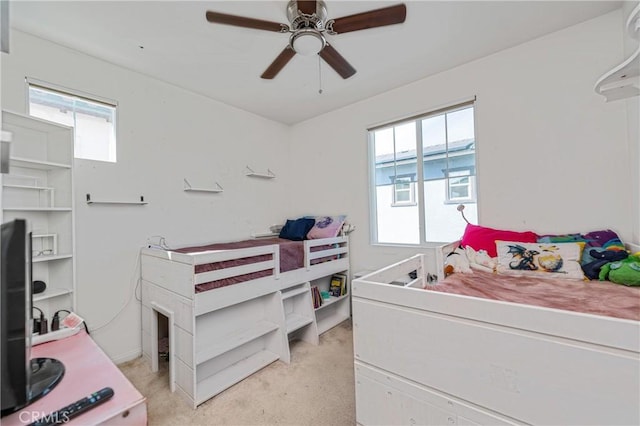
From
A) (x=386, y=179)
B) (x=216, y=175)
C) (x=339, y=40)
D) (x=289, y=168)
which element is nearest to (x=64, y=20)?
(x=216, y=175)

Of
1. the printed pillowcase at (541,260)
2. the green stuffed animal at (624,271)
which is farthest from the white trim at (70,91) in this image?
the green stuffed animal at (624,271)

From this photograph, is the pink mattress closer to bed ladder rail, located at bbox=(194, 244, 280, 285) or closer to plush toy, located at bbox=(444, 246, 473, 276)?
bed ladder rail, located at bbox=(194, 244, 280, 285)

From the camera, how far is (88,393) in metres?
0.90

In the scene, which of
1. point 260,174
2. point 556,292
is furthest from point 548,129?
point 260,174

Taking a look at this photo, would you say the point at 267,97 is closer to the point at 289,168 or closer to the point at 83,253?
the point at 289,168

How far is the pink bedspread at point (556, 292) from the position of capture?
1100mm

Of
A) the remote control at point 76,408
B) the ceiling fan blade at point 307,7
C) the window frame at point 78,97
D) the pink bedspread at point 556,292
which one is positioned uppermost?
the ceiling fan blade at point 307,7

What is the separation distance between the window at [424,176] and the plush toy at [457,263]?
0.59 meters

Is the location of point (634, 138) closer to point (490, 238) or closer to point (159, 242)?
point (490, 238)

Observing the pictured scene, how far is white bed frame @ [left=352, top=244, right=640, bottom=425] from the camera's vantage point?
28.4 inches

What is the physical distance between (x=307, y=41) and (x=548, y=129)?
2004 mm

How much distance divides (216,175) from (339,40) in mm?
1884

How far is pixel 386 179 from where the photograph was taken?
3.08 metres

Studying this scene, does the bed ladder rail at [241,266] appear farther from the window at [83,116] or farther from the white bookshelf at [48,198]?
the window at [83,116]
